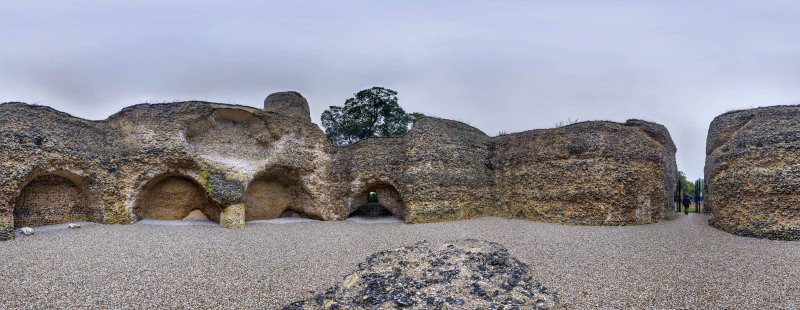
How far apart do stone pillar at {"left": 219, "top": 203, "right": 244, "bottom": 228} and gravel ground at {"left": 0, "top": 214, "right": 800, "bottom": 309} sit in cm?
65

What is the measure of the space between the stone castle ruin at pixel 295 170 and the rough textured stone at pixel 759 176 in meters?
2.28

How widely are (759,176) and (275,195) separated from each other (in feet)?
54.9

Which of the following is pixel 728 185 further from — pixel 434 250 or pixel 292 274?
pixel 292 274

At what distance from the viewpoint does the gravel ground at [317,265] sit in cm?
612

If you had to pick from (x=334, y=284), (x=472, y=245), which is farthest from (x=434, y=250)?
(x=334, y=284)

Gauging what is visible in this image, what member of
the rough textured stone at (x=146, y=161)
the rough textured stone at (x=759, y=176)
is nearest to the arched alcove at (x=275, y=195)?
the rough textured stone at (x=146, y=161)

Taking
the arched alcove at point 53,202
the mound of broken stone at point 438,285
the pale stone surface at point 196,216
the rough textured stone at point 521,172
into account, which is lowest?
the mound of broken stone at point 438,285

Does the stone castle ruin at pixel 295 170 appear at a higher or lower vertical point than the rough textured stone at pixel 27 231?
higher

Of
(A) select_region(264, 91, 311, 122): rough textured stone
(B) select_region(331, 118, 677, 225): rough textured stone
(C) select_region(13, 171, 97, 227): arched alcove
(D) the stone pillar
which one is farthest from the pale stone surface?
(A) select_region(264, 91, 311, 122): rough textured stone

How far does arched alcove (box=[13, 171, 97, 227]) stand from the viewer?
11359 mm

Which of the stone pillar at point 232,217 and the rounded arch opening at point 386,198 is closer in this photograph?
the stone pillar at point 232,217

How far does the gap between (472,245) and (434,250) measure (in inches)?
48.5

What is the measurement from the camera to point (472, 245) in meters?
10.3

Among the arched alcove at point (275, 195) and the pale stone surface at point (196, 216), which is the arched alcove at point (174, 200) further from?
the arched alcove at point (275, 195)
